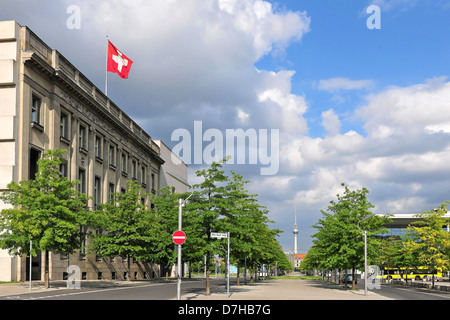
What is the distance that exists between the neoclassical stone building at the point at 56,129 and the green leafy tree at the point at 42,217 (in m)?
5.31

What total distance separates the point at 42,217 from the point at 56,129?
14.4 m

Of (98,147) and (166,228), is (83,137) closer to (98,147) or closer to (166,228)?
(98,147)

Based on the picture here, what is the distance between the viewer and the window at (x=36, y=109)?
43.0 metres

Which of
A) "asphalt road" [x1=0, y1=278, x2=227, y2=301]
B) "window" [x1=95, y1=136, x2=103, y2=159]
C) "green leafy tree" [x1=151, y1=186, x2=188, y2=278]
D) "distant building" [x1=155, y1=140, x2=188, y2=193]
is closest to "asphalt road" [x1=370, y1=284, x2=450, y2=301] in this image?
"asphalt road" [x1=0, y1=278, x2=227, y2=301]

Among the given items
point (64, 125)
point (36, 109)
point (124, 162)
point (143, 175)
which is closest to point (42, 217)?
point (36, 109)

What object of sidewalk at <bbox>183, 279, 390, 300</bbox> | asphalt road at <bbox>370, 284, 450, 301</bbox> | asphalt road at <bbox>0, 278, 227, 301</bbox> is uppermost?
asphalt road at <bbox>0, 278, 227, 301</bbox>

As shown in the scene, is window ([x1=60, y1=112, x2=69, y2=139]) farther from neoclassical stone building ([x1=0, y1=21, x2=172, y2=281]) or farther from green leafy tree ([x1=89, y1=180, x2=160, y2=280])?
green leafy tree ([x1=89, y1=180, x2=160, y2=280])

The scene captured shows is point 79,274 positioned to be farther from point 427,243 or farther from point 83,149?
point 427,243

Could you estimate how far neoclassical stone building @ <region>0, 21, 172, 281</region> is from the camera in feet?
131

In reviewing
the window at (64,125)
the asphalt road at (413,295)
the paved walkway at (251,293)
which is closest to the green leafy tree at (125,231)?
the paved walkway at (251,293)

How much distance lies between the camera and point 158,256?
201 feet

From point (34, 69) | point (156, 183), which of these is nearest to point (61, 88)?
point (34, 69)

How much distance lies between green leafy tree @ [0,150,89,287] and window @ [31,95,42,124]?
888 centimetres

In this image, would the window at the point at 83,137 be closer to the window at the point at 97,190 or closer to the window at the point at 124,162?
the window at the point at 97,190
